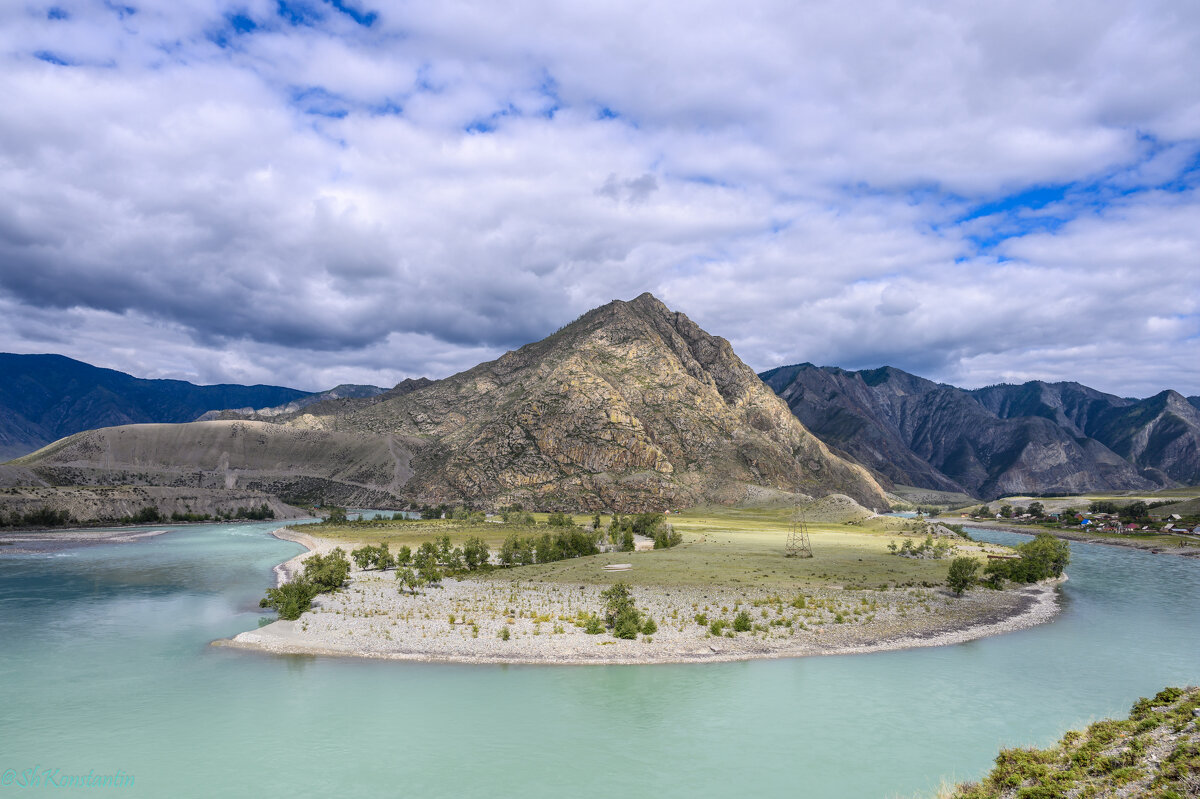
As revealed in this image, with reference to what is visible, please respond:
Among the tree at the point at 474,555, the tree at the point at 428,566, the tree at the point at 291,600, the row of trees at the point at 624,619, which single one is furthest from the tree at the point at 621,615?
the tree at the point at 474,555

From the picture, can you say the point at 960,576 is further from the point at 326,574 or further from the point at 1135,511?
the point at 1135,511

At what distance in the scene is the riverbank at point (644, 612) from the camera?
36.2m

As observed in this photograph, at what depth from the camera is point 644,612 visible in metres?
43.9

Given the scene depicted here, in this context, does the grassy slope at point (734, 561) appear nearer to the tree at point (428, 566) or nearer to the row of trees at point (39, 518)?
the tree at point (428, 566)

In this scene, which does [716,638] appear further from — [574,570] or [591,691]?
[574,570]

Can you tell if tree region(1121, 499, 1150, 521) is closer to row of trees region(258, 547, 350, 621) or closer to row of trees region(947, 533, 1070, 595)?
row of trees region(947, 533, 1070, 595)

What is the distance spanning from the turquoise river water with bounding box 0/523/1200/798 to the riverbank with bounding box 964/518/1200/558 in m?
95.6

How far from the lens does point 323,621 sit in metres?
42.7

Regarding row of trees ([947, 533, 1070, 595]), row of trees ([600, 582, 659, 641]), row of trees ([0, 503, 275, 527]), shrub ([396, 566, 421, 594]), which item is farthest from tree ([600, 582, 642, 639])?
row of trees ([0, 503, 275, 527])

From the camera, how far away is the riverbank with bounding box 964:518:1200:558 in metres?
113

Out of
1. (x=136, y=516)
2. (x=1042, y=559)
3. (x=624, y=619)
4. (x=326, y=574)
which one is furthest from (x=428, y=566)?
(x=136, y=516)

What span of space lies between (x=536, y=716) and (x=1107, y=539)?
517 ft

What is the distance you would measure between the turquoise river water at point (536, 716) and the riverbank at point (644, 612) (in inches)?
61.1

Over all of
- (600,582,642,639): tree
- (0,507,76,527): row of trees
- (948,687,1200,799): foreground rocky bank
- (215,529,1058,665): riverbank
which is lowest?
(0,507,76,527): row of trees
